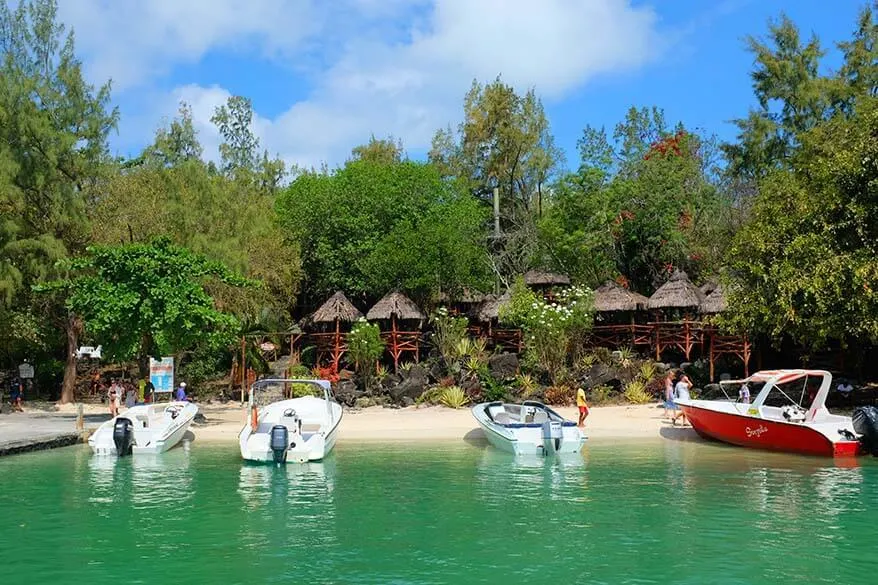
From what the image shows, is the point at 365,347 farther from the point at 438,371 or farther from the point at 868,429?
the point at 868,429

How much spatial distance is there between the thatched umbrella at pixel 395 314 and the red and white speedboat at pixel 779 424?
→ 44.4ft

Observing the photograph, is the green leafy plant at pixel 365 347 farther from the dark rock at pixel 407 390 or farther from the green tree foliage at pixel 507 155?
the green tree foliage at pixel 507 155

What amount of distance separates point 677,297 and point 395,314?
10.9 metres

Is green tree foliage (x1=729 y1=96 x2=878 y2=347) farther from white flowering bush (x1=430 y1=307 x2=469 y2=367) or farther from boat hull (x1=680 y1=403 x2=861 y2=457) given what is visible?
white flowering bush (x1=430 y1=307 x2=469 y2=367)

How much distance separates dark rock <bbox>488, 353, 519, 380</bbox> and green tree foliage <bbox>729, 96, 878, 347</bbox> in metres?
8.22

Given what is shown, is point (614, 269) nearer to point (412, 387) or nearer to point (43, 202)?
point (412, 387)

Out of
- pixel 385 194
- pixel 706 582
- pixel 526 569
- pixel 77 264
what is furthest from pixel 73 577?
pixel 385 194

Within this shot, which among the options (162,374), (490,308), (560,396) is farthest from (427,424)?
(490,308)

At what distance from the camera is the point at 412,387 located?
2917 cm

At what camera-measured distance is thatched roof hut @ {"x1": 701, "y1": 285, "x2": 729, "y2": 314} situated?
30391 mm

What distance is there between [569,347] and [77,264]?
1663cm

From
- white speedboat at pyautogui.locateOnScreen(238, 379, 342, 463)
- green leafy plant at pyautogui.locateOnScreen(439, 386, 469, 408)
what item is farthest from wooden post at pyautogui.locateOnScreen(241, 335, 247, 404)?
white speedboat at pyautogui.locateOnScreen(238, 379, 342, 463)

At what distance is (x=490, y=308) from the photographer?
33.7 meters

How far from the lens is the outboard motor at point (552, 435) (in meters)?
18.8
